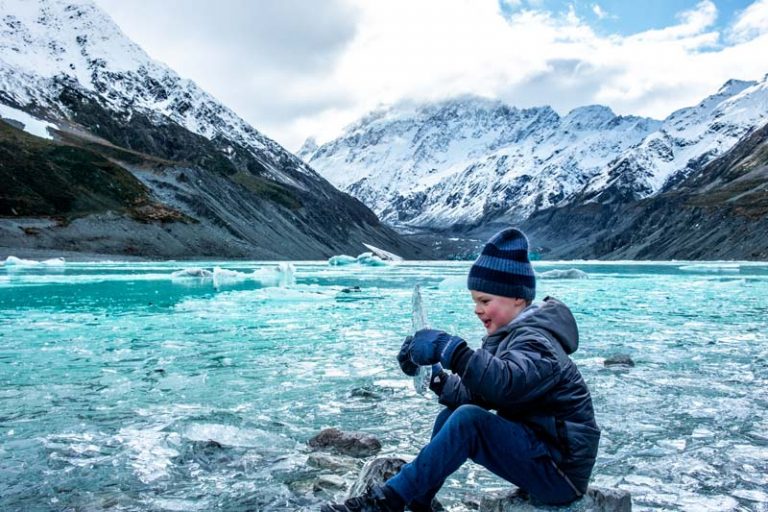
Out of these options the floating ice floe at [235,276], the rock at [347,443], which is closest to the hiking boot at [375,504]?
the rock at [347,443]

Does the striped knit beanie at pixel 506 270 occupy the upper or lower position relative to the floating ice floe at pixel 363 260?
upper

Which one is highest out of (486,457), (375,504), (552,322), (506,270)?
(506,270)

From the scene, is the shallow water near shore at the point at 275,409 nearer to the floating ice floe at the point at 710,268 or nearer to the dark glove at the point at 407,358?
the dark glove at the point at 407,358

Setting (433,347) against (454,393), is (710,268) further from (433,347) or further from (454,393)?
(433,347)

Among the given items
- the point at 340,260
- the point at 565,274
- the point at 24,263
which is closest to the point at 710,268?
the point at 565,274

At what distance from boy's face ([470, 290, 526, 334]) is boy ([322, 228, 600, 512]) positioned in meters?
0.01

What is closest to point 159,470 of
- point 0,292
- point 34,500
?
point 34,500

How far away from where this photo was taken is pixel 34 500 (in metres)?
5.37

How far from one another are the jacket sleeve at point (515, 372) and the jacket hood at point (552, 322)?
18cm

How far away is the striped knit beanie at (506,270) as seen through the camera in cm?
445

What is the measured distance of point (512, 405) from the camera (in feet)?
13.4

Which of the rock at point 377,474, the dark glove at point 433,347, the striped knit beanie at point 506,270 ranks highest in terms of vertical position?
the striped knit beanie at point 506,270

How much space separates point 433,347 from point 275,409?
5474 mm

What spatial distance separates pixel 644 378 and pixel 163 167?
143 m
